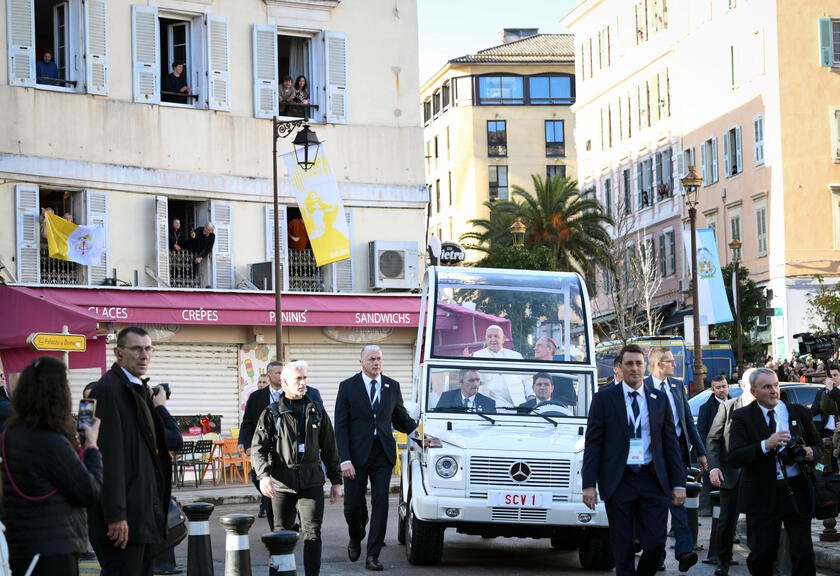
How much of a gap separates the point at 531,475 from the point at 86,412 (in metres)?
6.69

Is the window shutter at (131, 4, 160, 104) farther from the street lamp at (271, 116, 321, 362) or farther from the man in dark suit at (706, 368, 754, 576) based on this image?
the man in dark suit at (706, 368, 754, 576)

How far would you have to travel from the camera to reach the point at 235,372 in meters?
29.8

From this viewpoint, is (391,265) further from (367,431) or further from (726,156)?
(726,156)

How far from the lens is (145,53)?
29438mm

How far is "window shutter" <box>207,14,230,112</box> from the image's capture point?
30234 millimetres

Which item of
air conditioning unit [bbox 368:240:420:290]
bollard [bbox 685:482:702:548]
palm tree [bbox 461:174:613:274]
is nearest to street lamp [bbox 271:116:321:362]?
air conditioning unit [bbox 368:240:420:290]

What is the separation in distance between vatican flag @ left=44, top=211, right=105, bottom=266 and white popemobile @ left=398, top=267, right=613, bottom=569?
13.5m

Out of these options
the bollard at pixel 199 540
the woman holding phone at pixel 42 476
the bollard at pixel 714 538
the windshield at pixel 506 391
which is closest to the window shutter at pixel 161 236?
the windshield at pixel 506 391

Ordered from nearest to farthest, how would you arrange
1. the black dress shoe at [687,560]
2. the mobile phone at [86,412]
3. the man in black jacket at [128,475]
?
the mobile phone at [86,412] < the man in black jacket at [128,475] < the black dress shoe at [687,560]

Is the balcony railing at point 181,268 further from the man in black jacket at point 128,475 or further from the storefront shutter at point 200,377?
the man in black jacket at point 128,475

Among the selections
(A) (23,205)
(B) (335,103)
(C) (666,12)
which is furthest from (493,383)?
(C) (666,12)

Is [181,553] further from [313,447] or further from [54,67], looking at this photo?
[54,67]

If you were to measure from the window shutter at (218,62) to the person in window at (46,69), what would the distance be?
317cm

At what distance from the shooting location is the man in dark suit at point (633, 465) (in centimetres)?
1041
